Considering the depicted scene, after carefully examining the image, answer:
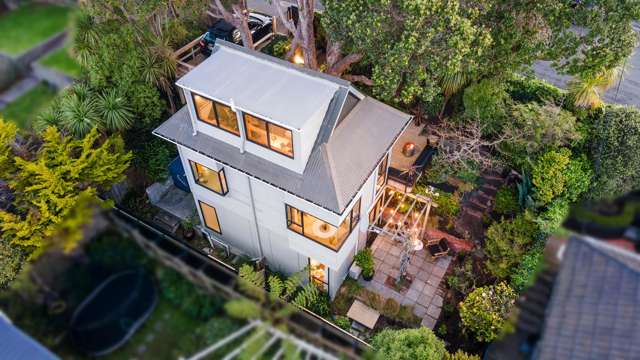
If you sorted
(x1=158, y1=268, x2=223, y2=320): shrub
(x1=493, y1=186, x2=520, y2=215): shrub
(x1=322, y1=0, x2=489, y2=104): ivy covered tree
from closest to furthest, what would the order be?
(x1=158, y1=268, x2=223, y2=320): shrub
(x1=322, y1=0, x2=489, y2=104): ivy covered tree
(x1=493, y1=186, x2=520, y2=215): shrub

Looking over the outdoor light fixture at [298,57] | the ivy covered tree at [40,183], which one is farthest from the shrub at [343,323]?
the outdoor light fixture at [298,57]

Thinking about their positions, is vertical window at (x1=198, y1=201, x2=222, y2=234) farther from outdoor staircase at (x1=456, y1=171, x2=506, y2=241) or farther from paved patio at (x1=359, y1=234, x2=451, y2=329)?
outdoor staircase at (x1=456, y1=171, x2=506, y2=241)

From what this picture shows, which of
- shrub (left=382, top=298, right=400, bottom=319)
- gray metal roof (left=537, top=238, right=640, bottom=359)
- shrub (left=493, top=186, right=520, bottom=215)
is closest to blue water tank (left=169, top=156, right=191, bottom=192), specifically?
shrub (left=382, top=298, right=400, bottom=319)

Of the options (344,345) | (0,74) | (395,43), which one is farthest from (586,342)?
(395,43)

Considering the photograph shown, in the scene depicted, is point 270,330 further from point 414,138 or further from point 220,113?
point 414,138

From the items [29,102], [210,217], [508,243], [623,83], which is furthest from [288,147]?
[623,83]

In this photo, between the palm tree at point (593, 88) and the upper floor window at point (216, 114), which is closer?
the upper floor window at point (216, 114)

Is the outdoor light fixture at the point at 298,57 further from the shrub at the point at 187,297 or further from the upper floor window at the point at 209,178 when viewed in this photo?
the shrub at the point at 187,297
